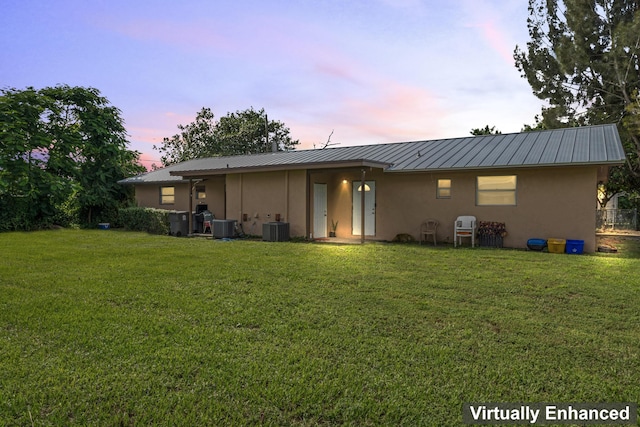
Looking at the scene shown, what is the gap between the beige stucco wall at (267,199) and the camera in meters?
12.7

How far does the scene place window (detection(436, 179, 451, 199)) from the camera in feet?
37.8

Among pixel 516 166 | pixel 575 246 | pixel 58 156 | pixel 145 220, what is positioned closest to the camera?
pixel 575 246

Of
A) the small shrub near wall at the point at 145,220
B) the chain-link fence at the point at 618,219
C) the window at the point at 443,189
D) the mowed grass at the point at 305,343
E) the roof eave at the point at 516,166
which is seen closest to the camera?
the mowed grass at the point at 305,343

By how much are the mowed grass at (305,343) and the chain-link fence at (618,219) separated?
14930 millimetres

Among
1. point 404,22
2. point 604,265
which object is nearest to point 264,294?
point 604,265

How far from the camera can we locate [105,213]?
18.8 m

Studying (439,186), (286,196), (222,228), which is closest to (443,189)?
(439,186)

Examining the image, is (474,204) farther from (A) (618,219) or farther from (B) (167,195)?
(A) (618,219)

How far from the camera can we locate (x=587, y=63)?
753 inches

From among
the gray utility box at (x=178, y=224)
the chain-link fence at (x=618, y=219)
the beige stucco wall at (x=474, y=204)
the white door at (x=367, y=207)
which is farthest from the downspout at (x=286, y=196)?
the chain-link fence at (x=618, y=219)

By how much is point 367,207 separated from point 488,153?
3.93 metres

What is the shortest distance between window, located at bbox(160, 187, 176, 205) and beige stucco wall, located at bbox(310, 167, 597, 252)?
318 inches

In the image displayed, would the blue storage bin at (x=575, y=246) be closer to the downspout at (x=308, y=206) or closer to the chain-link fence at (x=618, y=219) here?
the downspout at (x=308, y=206)

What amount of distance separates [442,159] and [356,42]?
4.63m
